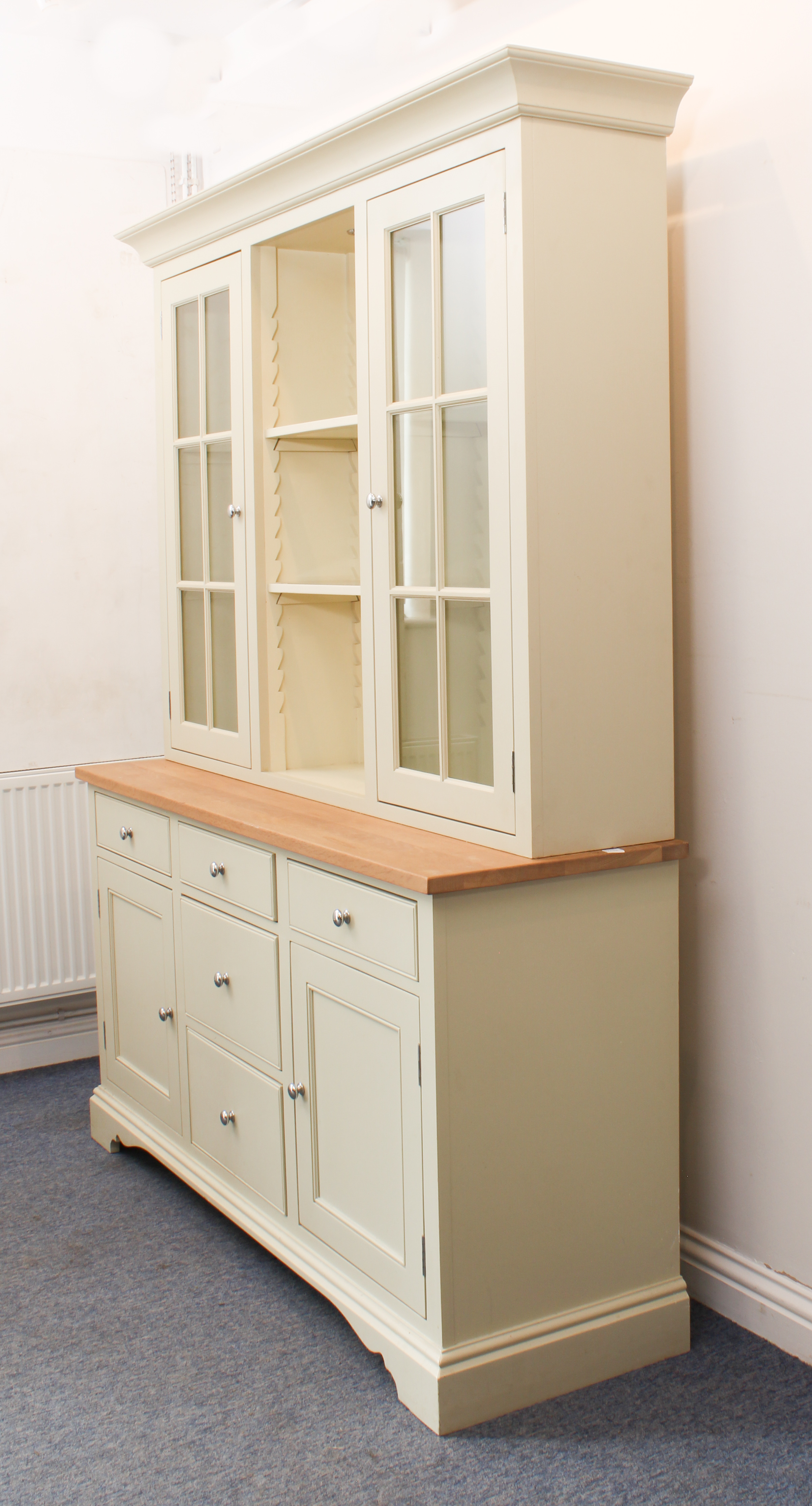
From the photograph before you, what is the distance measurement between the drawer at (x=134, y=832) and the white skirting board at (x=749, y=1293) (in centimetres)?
133

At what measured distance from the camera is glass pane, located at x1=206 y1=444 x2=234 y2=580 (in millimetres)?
2777

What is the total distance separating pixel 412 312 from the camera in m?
2.13

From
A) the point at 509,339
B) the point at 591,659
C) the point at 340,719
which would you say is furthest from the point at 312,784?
the point at 509,339

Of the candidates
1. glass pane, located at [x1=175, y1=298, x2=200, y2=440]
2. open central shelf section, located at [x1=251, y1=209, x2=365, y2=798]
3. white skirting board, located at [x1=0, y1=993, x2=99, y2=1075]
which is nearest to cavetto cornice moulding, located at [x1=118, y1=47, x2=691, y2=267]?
open central shelf section, located at [x1=251, y1=209, x2=365, y2=798]

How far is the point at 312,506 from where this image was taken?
272 cm

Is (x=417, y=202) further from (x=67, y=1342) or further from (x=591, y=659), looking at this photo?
(x=67, y=1342)

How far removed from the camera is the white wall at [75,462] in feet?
11.4

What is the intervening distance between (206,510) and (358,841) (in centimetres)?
109

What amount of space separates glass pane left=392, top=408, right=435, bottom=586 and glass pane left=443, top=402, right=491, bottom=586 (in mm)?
38

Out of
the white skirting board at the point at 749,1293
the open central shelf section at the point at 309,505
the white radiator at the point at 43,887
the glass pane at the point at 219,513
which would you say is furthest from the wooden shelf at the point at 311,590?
the white skirting board at the point at 749,1293

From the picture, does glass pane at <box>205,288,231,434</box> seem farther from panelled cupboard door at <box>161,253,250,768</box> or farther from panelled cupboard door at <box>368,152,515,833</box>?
panelled cupboard door at <box>368,152,515,833</box>

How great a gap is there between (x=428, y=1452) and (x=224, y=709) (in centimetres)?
158

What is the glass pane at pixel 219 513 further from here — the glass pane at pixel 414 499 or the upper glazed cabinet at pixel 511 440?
the glass pane at pixel 414 499

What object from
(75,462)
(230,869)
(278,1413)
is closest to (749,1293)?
(278,1413)
